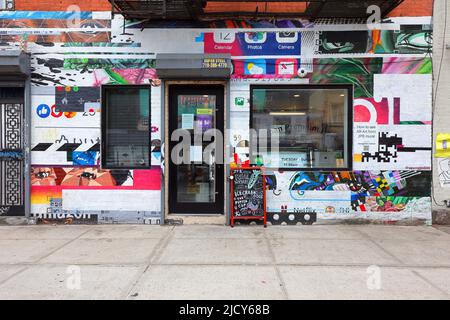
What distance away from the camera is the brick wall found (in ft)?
25.3

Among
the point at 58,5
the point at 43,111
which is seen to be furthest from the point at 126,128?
the point at 58,5

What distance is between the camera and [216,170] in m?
7.80

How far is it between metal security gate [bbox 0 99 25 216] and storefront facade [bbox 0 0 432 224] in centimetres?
21

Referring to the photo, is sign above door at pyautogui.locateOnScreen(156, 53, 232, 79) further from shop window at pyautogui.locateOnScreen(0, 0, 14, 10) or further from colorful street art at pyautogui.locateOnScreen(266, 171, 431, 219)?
shop window at pyautogui.locateOnScreen(0, 0, 14, 10)

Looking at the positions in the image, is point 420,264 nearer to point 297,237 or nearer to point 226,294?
point 297,237

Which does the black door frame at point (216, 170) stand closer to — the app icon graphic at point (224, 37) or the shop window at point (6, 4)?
the app icon graphic at point (224, 37)

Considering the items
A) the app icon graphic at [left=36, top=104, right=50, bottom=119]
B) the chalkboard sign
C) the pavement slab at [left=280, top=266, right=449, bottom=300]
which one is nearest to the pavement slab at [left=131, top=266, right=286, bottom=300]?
the pavement slab at [left=280, top=266, right=449, bottom=300]

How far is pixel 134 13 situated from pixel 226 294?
18.7ft

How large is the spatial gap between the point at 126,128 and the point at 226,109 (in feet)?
7.13

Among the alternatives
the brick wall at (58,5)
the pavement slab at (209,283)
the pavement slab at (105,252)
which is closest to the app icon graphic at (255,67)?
the brick wall at (58,5)

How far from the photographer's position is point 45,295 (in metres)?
4.16

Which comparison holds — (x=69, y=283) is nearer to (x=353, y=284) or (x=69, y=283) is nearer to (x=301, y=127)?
(x=353, y=284)

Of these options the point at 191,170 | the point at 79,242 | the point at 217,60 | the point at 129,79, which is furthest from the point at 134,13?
the point at 79,242

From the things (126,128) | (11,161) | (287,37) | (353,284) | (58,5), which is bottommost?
(353,284)
